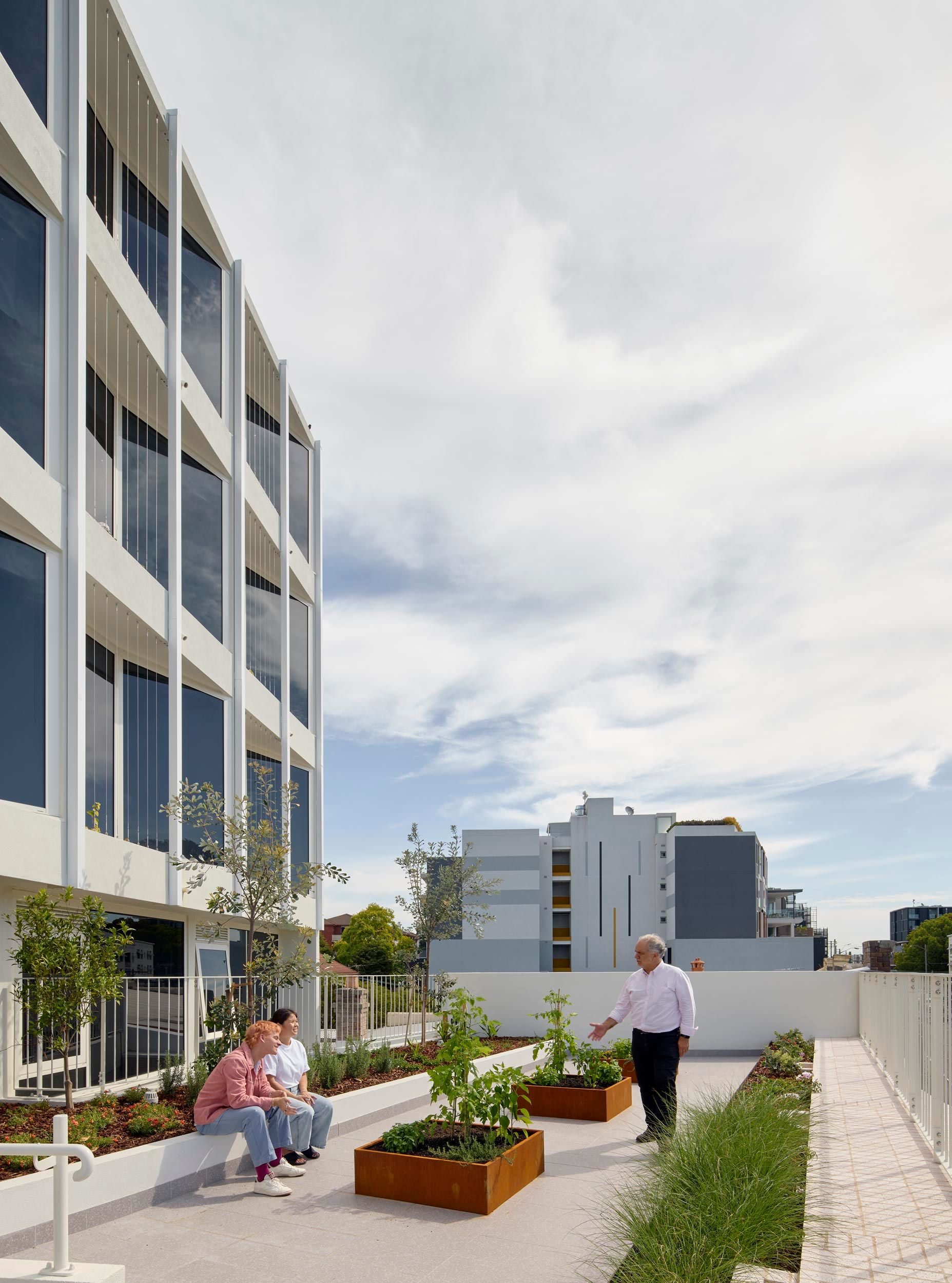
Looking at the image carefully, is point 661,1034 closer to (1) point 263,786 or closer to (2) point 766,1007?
(1) point 263,786

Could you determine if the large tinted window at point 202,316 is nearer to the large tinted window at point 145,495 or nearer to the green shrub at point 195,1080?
the large tinted window at point 145,495

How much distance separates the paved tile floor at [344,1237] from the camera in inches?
222

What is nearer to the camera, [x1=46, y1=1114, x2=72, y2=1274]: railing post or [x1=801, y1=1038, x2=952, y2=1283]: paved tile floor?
[x1=46, y1=1114, x2=72, y2=1274]: railing post

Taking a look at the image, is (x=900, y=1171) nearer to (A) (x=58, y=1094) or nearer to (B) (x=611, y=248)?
(A) (x=58, y=1094)

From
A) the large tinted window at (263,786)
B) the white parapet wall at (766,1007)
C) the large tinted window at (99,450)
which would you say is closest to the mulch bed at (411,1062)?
the white parapet wall at (766,1007)

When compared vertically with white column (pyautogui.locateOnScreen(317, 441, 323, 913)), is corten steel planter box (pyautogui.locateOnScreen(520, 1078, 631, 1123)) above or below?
below

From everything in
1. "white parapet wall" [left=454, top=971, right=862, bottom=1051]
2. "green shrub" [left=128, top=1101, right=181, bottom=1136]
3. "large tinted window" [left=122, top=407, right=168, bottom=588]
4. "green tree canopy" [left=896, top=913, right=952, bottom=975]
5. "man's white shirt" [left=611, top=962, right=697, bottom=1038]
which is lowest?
"green tree canopy" [left=896, top=913, right=952, bottom=975]

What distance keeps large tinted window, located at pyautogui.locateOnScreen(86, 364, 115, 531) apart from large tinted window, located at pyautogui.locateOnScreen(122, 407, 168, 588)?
0.26 metres

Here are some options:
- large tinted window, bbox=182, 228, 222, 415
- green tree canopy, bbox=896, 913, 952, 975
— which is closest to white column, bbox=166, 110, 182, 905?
large tinted window, bbox=182, 228, 222, 415

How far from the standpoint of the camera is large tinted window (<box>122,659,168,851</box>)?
12.9 metres

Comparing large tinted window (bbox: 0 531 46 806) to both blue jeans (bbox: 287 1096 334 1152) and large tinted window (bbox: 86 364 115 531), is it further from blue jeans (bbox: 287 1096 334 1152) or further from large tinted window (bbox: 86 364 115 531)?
blue jeans (bbox: 287 1096 334 1152)

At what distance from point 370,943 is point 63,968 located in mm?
60864

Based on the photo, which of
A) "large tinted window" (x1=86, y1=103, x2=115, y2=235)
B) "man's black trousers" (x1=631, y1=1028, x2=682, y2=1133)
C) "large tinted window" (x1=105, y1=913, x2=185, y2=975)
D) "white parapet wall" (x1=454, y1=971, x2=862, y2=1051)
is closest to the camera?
"man's black trousers" (x1=631, y1=1028, x2=682, y2=1133)

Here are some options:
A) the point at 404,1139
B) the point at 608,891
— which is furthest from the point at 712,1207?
the point at 608,891
